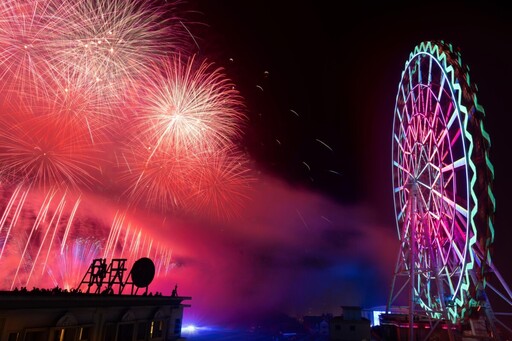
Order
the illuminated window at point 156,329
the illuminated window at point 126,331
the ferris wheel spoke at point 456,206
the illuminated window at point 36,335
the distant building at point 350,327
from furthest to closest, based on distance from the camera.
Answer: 1. the distant building at point 350,327
2. the illuminated window at point 156,329
3. the ferris wheel spoke at point 456,206
4. the illuminated window at point 126,331
5. the illuminated window at point 36,335

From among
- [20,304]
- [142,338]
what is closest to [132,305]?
[142,338]

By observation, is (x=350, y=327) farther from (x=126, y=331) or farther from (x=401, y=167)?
(x=126, y=331)

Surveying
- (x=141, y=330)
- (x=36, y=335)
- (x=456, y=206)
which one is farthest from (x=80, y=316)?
(x=456, y=206)

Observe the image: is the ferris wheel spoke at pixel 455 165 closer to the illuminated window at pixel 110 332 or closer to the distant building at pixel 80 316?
the distant building at pixel 80 316

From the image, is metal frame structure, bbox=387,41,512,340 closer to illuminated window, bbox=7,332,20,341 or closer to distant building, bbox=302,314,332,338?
illuminated window, bbox=7,332,20,341

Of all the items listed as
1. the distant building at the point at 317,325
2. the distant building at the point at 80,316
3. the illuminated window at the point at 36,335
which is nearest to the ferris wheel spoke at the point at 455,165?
the distant building at the point at 80,316

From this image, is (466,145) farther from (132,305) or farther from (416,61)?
(132,305)

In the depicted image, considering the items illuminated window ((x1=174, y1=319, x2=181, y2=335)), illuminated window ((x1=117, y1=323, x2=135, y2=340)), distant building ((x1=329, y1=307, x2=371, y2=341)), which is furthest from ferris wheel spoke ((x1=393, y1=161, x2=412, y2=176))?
illuminated window ((x1=117, y1=323, x2=135, y2=340))
